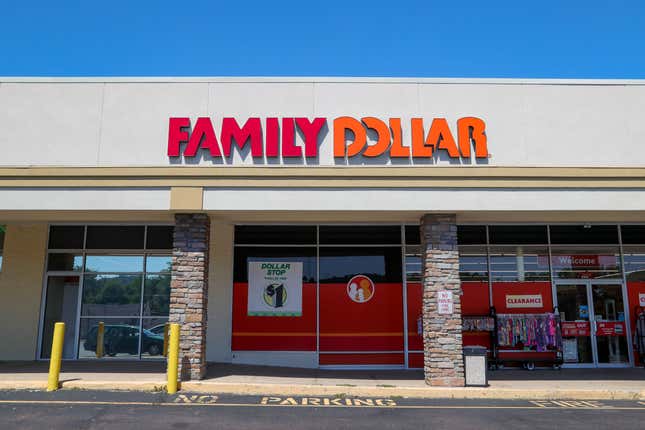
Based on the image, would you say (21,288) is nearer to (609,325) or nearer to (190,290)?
(190,290)

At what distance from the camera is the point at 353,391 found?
449 inches

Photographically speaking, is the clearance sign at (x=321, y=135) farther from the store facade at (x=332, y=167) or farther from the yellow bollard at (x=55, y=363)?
the yellow bollard at (x=55, y=363)

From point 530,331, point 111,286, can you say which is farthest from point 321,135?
point 530,331

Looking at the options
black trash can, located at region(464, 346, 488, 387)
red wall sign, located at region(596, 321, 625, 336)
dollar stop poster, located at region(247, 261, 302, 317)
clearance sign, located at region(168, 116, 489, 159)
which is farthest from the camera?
red wall sign, located at region(596, 321, 625, 336)

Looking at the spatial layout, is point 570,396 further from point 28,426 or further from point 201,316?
point 28,426

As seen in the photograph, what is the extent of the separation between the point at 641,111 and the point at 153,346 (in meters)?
14.0

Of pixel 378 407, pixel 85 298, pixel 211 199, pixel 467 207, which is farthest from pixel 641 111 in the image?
pixel 85 298

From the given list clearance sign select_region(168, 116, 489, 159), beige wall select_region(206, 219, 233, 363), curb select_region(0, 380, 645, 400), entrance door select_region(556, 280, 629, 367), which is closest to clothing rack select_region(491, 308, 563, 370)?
entrance door select_region(556, 280, 629, 367)

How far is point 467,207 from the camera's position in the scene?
1220 cm

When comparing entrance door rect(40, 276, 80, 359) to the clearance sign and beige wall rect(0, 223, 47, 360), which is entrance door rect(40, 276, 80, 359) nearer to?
beige wall rect(0, 223, 47, 360)

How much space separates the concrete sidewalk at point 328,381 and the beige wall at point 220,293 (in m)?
0.59

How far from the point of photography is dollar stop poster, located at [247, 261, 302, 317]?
1494cm

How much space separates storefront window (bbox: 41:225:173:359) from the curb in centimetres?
364

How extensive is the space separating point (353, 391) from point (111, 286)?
26.0 ft
